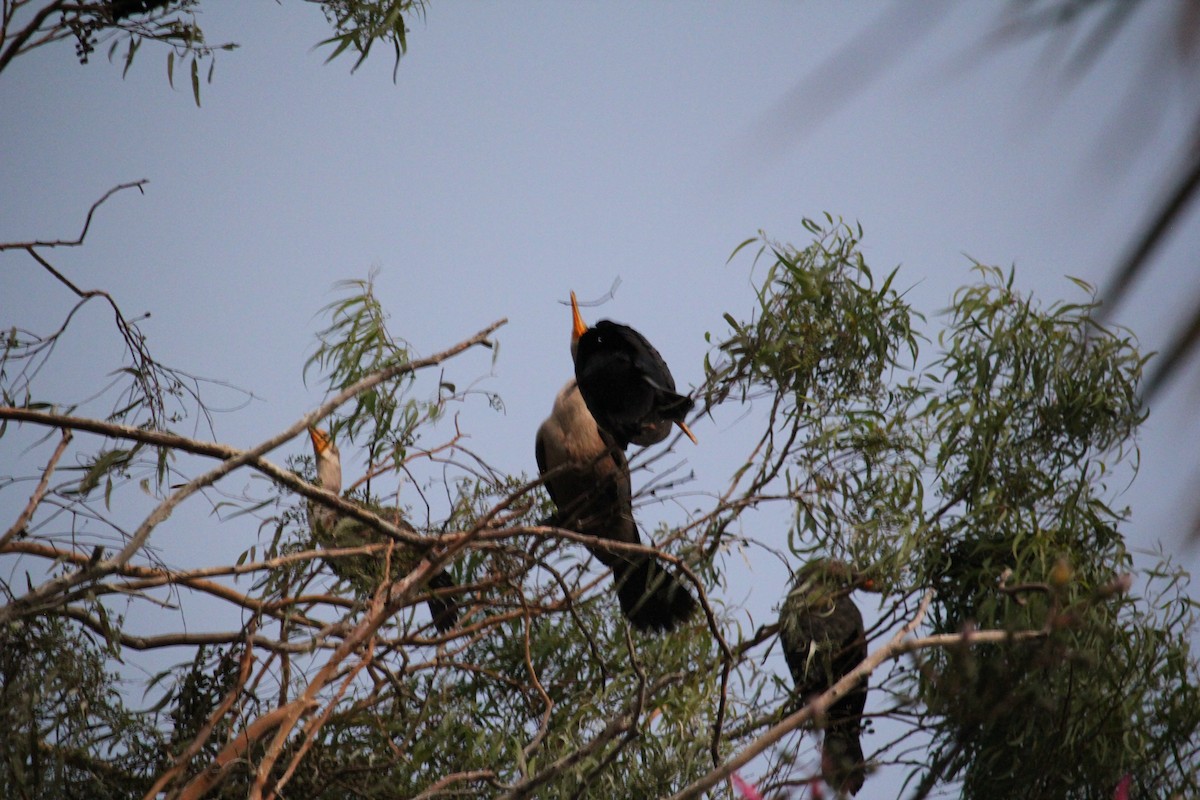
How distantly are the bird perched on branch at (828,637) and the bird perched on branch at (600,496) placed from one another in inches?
19.8

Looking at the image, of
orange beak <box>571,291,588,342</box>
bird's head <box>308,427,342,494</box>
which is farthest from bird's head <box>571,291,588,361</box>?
bird's head <box>308,427,342,494</box>

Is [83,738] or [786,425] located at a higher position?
[786,425]

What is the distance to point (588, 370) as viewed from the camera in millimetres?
4309

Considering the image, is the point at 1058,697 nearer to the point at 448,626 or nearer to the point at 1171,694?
the point at 1171,694

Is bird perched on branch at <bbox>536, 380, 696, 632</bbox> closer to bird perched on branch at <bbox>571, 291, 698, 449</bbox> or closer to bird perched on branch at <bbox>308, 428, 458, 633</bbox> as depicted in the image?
bird perched on branch at <bbox>571, 291, 698, 449</bbox>

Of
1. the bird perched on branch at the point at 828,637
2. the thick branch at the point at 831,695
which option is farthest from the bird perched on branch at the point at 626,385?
the thick branch at the point at 831,695

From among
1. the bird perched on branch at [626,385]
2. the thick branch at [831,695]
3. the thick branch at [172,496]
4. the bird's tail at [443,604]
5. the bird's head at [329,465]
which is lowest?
the thick branch at [831,695]

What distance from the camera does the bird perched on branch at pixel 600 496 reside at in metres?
4.13

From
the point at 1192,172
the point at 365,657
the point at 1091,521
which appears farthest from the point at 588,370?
the point at 1192,172

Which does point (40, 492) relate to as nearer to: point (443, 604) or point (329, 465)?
point (443, 604)

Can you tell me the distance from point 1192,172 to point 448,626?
13.4 ft

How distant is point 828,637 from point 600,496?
1169 millimetres

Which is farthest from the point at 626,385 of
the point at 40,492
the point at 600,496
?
the point at 40,492

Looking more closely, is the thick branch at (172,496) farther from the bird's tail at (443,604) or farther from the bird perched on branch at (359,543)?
the bird's tail at (443,604)
